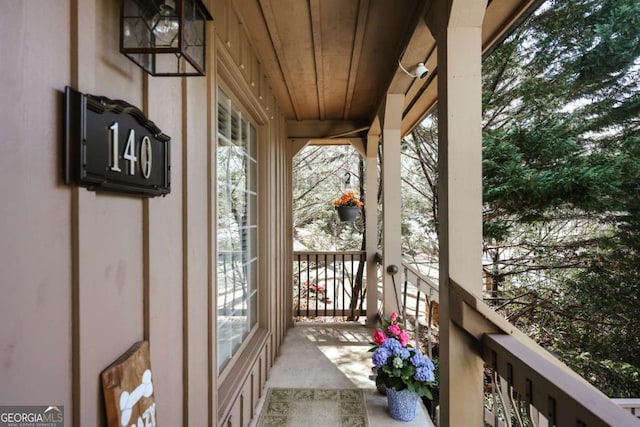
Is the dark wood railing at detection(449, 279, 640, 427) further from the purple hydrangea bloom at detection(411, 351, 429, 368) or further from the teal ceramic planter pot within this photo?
the teal ceramic planter pot

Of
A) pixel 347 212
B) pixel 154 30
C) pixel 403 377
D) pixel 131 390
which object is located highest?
pixel 154 30

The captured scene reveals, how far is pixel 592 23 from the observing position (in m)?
3.63

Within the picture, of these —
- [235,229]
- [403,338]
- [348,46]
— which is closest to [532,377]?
[403,338]

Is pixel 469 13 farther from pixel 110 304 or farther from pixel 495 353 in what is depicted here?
pixel 110 304

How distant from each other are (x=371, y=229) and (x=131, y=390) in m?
3.53

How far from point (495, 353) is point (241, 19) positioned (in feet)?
6.93

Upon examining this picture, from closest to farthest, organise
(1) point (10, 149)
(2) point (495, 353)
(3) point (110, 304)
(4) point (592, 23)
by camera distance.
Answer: (1) point (10, 149) < (3) point (110, 304) < (2) point (495, 353) < (4) point (592, 23)

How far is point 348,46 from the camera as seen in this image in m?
2.20

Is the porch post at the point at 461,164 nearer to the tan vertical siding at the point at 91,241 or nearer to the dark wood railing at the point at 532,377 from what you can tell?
the dark wood railing at the point at 532,377

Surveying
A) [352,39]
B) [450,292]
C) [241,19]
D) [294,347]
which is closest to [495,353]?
[450,292]

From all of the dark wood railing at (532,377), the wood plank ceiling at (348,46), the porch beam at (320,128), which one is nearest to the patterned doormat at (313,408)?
the dark wood railing at (532,377)

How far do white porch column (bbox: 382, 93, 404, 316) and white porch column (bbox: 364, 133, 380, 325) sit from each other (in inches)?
33.1

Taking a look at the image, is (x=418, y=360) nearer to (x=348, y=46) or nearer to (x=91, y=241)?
(x=91, y=241)

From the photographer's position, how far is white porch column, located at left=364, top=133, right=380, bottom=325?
13.3 ft
